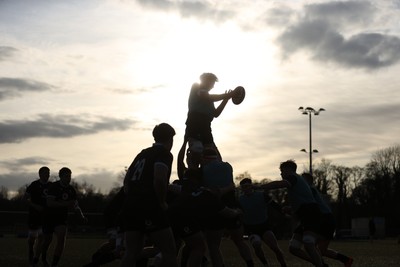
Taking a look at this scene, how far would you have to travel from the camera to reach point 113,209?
471 inches

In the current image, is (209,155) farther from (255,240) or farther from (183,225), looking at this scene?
(255,240)

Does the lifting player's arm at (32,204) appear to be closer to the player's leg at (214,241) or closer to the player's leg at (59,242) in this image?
the player's leg at (59,242)

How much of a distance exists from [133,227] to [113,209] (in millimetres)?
3585

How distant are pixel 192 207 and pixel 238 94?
3.12m

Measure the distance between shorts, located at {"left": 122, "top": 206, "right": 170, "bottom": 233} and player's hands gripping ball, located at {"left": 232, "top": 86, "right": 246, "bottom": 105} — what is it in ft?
13.4

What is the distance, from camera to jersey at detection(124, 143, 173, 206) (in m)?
8.36

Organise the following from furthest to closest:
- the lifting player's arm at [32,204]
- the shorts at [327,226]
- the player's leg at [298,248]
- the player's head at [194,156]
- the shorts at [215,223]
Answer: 1. the lifting player's arm at [32,204]
2. the player's leg at [298,248]
3. the shorts at [327,226]
4. the player's head at [194,156]
5. the shorts at [215,223]

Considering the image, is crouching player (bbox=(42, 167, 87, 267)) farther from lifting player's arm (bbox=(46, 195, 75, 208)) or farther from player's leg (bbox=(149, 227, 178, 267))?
player's leg (bbox=(149, 227, 178, 267))

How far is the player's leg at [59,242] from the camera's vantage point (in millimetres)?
14891

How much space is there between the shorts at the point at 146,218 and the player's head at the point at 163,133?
90 centimetres

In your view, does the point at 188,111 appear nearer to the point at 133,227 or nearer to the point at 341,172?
the point at 133,227

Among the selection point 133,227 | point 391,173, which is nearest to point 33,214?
point 133,227

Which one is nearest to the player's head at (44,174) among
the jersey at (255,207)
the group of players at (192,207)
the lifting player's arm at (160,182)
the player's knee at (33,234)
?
the group of players at (192,207)

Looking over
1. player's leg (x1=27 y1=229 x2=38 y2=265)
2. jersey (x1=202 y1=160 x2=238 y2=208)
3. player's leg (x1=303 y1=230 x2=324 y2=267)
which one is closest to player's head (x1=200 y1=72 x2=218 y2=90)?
jersey (x1=202 y1=160 x2=238 y2=208)
